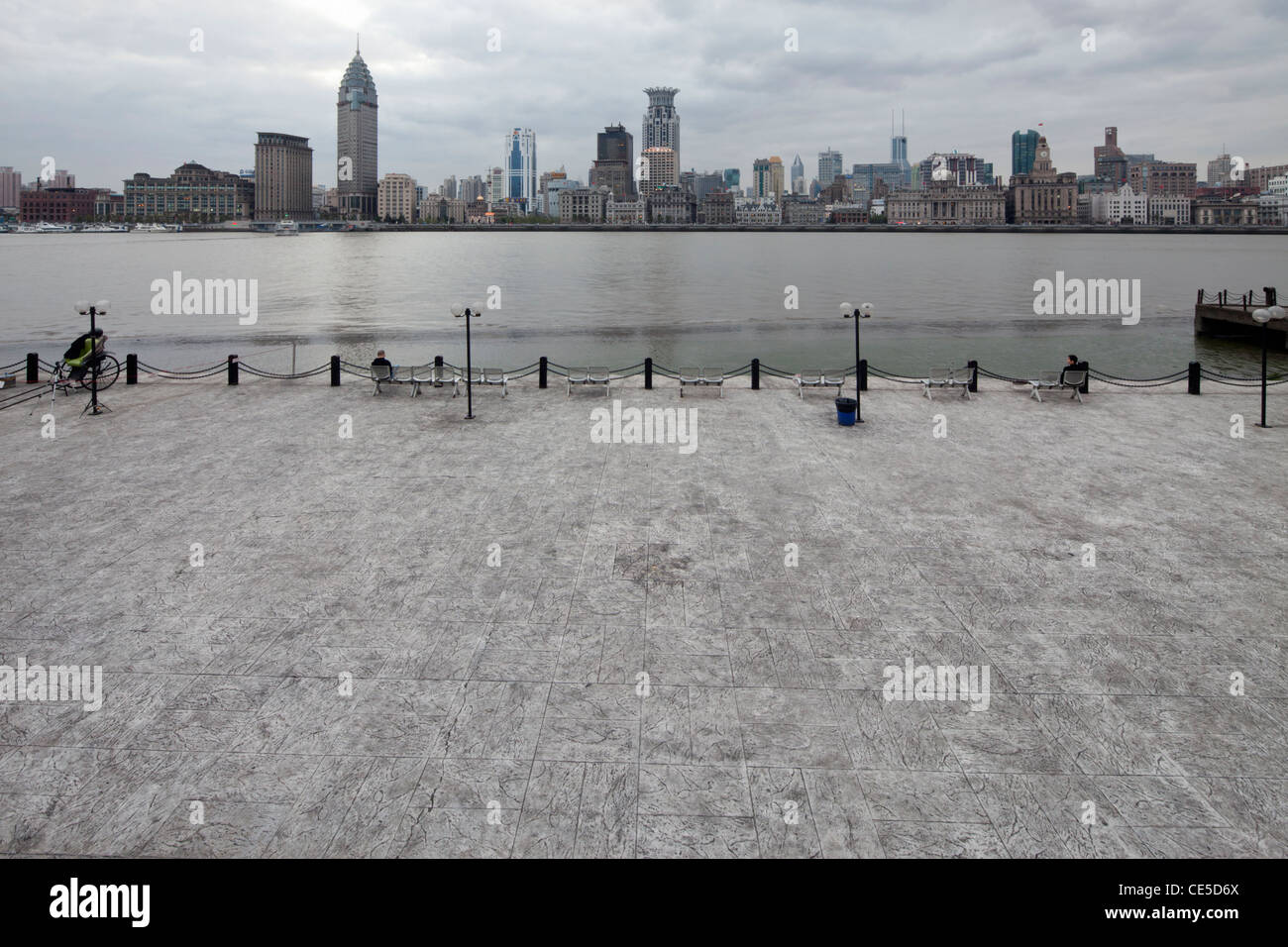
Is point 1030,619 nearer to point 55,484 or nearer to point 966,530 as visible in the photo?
point 966,530

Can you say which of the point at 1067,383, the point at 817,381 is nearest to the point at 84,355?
the point at 817,381

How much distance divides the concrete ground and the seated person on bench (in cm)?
606

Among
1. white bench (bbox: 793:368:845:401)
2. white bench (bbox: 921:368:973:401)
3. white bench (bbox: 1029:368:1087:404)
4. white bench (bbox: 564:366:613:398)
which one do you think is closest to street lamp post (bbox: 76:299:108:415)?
white bench (bbox: 564:366:613:398)

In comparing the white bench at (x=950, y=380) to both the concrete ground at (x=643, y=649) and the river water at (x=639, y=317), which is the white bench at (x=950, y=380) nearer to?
the concrete ground at (x=643, y=649)

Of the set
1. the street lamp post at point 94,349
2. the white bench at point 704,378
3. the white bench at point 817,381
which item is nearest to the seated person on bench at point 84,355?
the street lamp post at point 94,349

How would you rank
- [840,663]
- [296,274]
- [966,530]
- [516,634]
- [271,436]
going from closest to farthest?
[840,663] < [516,634] < [966,530] < [271,436] < [296,274]

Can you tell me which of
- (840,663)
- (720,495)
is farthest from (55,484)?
(840,663)

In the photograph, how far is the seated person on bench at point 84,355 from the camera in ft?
70.1

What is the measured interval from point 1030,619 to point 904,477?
19.5 ft

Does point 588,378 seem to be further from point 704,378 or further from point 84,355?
point 84,355

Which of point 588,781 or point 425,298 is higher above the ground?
point 425,298

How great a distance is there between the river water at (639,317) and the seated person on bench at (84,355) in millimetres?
15668
